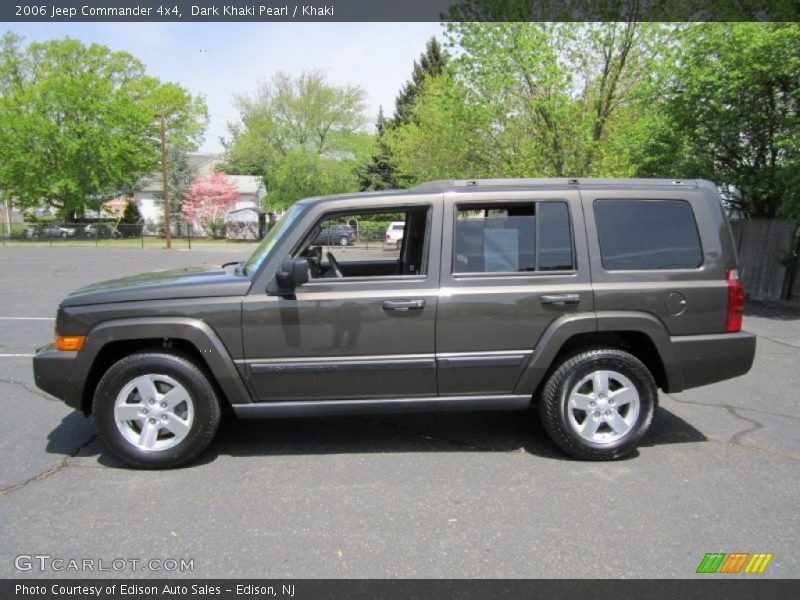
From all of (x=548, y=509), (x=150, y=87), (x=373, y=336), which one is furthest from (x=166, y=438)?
(x=150, y=87)

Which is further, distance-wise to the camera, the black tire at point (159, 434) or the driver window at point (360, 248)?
the driver window at point (360, 248)

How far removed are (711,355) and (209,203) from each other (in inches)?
1929

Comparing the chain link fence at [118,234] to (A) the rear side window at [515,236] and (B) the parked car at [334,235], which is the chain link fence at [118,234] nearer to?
(B) the parked car at [334,235]

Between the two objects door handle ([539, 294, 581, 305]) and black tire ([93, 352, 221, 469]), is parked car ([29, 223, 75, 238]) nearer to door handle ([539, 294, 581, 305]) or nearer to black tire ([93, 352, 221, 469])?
black tire ([93, 352, 221, 469])

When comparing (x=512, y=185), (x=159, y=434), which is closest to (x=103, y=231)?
(x=159, y=434)

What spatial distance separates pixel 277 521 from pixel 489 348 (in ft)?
5.70

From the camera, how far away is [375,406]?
387 cm

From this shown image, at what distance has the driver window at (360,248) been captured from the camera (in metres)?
4.00

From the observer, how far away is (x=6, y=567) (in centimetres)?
272

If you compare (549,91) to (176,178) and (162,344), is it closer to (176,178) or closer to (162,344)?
(162,344)

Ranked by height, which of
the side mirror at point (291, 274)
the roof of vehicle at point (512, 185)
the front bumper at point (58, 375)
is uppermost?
the roof of vehicle at point (512, 185)

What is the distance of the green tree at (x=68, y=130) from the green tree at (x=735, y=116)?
1674 inches

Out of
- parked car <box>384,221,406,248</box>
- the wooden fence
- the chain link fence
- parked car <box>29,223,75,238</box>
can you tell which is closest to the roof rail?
parked car <box>384,221,406,248</box>

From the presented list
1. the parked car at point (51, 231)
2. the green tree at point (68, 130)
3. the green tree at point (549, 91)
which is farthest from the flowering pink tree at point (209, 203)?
the green tree at point (549, 91)
